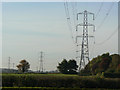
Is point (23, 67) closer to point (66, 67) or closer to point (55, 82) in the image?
point (66, 67)

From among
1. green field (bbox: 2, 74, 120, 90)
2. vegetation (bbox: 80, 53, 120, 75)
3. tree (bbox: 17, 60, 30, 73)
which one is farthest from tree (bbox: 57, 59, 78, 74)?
green field (bbox: 2, 74, 120, 90)

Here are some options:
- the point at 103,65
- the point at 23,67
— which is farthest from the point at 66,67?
the point at 23,67

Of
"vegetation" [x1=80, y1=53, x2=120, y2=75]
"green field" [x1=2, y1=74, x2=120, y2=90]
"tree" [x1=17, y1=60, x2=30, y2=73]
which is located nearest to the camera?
"green field" [x1=2, y1=74, x2=120, y2=90]

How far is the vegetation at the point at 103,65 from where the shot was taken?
6450cm

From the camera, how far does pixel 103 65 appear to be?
69000 millimetres

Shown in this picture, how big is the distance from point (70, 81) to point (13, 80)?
673 cm

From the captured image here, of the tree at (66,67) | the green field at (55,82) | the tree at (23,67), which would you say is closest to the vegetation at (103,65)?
the tree at (66,67)

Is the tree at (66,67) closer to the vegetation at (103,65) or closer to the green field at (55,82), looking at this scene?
the vegetation at (103,65)

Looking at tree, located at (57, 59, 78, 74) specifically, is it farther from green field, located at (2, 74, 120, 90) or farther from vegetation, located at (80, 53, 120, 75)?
green field, located at (2, 74, 120, 90)

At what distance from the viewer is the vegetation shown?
64.5 m

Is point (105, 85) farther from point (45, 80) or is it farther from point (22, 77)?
point (22, 77)

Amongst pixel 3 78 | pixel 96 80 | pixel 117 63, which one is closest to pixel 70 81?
pixel 96 80

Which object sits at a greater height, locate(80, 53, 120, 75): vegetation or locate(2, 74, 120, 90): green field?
locate(80, 53, 120, 75): vegetation

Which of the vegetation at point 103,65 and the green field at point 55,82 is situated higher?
the vegetation at point 103,65
